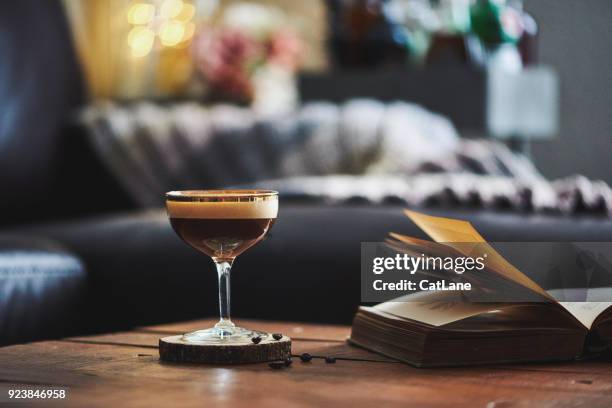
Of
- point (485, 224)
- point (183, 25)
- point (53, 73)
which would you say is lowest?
point (485, 224)

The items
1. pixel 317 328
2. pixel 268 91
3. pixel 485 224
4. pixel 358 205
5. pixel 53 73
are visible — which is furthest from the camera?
pixel 268 91

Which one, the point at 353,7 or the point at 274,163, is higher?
the point at 353,7

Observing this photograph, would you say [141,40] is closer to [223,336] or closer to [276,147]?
[276,147]

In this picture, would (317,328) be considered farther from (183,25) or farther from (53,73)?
(183,25)

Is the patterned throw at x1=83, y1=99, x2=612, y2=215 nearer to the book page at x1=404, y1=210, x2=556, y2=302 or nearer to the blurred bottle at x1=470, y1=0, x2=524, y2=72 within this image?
the blurred bottle at x1=470, y1=0, x2=524, y2=72

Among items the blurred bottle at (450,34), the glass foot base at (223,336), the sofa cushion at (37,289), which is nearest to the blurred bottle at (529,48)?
the blurred bottle at (450,34)

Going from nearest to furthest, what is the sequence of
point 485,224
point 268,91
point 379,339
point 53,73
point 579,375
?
point 579,375 → point 379,339 → point 485,224 → point 53,73 → point 268,91

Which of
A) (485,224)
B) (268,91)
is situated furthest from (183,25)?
(485,224)

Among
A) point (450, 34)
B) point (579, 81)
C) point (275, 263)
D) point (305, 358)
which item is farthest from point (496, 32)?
point (305, 358)
